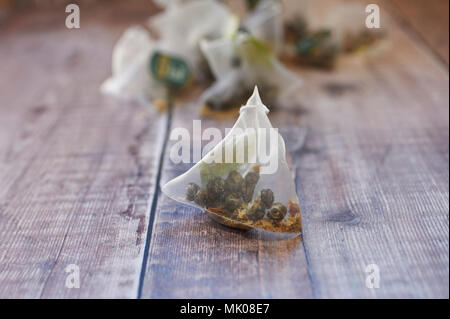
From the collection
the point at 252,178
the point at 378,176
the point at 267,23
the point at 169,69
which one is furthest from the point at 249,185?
the point at 267,23

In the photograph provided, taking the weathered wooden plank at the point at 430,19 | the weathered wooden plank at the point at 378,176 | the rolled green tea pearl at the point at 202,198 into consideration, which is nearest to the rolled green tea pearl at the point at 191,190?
the rolled green tea pearl at the point at 202,198

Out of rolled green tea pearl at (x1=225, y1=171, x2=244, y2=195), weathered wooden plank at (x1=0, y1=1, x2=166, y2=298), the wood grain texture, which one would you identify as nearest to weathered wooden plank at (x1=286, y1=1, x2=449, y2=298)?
the wood grain texture

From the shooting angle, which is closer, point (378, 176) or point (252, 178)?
point (252, 178)

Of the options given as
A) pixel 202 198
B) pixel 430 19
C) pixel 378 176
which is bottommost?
pixel 430 19

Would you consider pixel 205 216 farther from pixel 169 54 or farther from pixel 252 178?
pixel 169 54

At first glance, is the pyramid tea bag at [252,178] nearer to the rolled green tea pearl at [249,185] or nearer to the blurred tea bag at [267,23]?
the rolled green tea pearl at [249,185]

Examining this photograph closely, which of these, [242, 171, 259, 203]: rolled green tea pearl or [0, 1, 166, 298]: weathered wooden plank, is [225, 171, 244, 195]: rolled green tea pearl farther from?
[0, 1, 166, 298]: weathered wooden plank

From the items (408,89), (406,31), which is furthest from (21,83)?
(406,31)

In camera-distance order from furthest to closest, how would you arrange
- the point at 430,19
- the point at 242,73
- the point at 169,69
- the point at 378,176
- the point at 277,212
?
1. the point at 430,19
2. the point at 169,69
3. the point at 242,73
4. the point at 378,176
5. the point at 277,212
